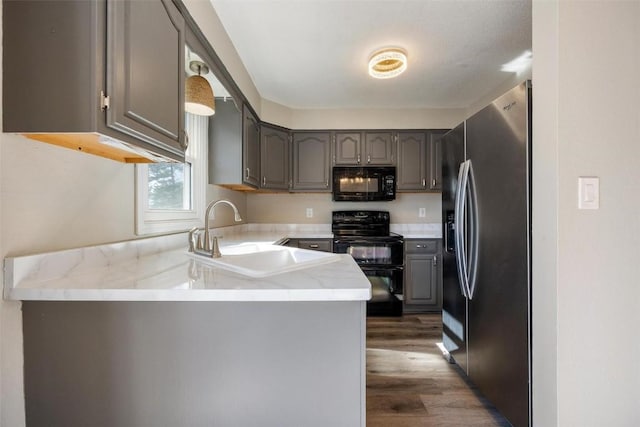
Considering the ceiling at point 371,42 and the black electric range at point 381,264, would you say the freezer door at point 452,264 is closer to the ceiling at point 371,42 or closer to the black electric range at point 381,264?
the ceiling at point 371,42

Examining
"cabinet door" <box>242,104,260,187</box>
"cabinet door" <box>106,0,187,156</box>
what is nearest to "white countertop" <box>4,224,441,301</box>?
"cabinet door" <box>106,0,187,156</box>

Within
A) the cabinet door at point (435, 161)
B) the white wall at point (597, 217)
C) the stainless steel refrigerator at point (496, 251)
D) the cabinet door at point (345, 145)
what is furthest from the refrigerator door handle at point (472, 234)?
the cabinet door at point (345, 145)

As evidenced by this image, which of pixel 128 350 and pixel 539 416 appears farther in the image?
pixel 539 416

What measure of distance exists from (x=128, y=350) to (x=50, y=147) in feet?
2.38

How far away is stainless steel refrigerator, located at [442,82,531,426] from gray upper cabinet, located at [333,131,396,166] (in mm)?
1420

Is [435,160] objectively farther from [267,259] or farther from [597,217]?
[267,259]

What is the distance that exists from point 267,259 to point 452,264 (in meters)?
1.33

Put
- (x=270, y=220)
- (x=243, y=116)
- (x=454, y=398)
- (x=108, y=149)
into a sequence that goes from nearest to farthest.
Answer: (x=108, y=149) < (x=454, y=398) < (x=243, y=116) < (x=270, y=220)

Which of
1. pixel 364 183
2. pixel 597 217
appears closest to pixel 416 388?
pixel 597 217

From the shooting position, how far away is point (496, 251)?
1409 mm

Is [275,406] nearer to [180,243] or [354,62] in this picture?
[180,243]

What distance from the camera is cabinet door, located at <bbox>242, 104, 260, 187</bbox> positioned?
91.1 inches

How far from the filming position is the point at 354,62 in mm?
2322

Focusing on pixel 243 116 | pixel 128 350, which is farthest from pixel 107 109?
pixel 243 116
